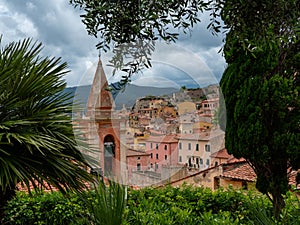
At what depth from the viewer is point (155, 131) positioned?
7.17 ft

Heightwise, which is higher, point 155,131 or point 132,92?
point 132,92

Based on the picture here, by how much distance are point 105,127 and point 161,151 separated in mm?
384

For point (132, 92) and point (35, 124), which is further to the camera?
point (35, 124)

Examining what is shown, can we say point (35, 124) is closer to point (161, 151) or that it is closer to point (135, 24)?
point (161, 151)

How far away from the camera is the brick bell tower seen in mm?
2073

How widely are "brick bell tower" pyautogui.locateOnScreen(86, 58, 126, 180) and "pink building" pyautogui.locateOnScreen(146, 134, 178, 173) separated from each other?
19cm

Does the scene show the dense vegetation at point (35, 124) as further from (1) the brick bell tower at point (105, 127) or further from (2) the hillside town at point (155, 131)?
(2) the hillside town at point (155, 131)

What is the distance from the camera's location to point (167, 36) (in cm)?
166

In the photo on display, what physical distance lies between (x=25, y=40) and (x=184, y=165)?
263 centimetres

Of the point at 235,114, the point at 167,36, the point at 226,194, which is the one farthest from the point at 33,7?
the point at 235,114

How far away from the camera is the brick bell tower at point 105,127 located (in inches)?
81.6

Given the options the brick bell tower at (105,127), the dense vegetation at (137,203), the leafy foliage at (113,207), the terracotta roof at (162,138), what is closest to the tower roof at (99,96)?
the brick bell tower at (105,127)

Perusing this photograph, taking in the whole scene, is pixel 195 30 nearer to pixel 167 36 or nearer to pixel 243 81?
pixel 167 36

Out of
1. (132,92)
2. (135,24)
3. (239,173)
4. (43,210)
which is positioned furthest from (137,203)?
(239,173)
